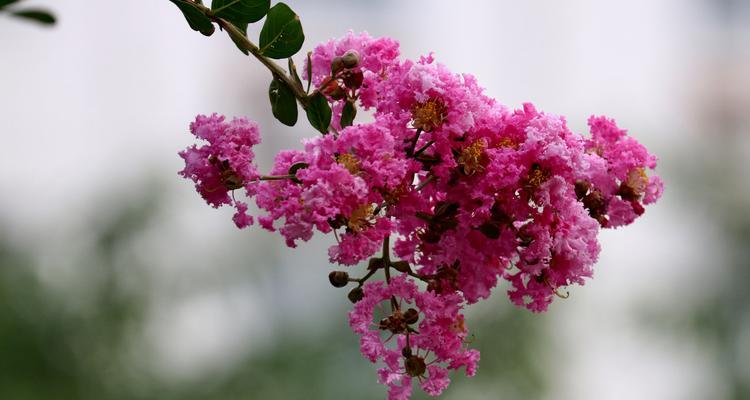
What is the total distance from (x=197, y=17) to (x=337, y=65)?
127mm

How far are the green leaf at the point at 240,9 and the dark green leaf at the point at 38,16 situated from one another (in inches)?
6.0

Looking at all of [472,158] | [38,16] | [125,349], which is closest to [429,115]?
[472,158]

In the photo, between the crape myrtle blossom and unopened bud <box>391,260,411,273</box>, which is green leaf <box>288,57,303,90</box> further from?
unopened bud <box>391,260,411,273</box>

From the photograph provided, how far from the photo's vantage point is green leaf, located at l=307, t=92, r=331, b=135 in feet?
2.87

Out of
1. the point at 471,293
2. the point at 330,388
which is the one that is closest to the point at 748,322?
the point at 330,388

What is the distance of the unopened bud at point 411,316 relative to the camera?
0.87 meters

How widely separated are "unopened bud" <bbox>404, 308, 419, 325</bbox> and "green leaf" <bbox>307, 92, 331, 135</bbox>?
0.51ft

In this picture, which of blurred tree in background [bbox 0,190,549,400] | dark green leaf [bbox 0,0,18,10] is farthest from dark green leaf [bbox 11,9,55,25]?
blurred tree in background [bbox 0,190,549,400]

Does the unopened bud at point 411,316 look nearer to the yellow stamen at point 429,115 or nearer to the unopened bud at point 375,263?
the unopened bud at point 375,263

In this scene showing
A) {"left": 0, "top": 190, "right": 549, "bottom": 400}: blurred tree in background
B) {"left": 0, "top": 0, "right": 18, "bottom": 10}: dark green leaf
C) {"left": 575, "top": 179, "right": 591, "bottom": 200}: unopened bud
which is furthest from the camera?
{"left": 0, "top": 190, "right": 549, "bottom": 400}: blurred tree in background

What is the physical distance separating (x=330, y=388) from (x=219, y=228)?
0.78 meters

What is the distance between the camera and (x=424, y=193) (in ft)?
2.82

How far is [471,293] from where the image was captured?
86 cm

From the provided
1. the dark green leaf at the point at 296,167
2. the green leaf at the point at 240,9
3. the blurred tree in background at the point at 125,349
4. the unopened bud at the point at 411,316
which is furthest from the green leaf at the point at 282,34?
the blurred tree in background at the point at 125,349
